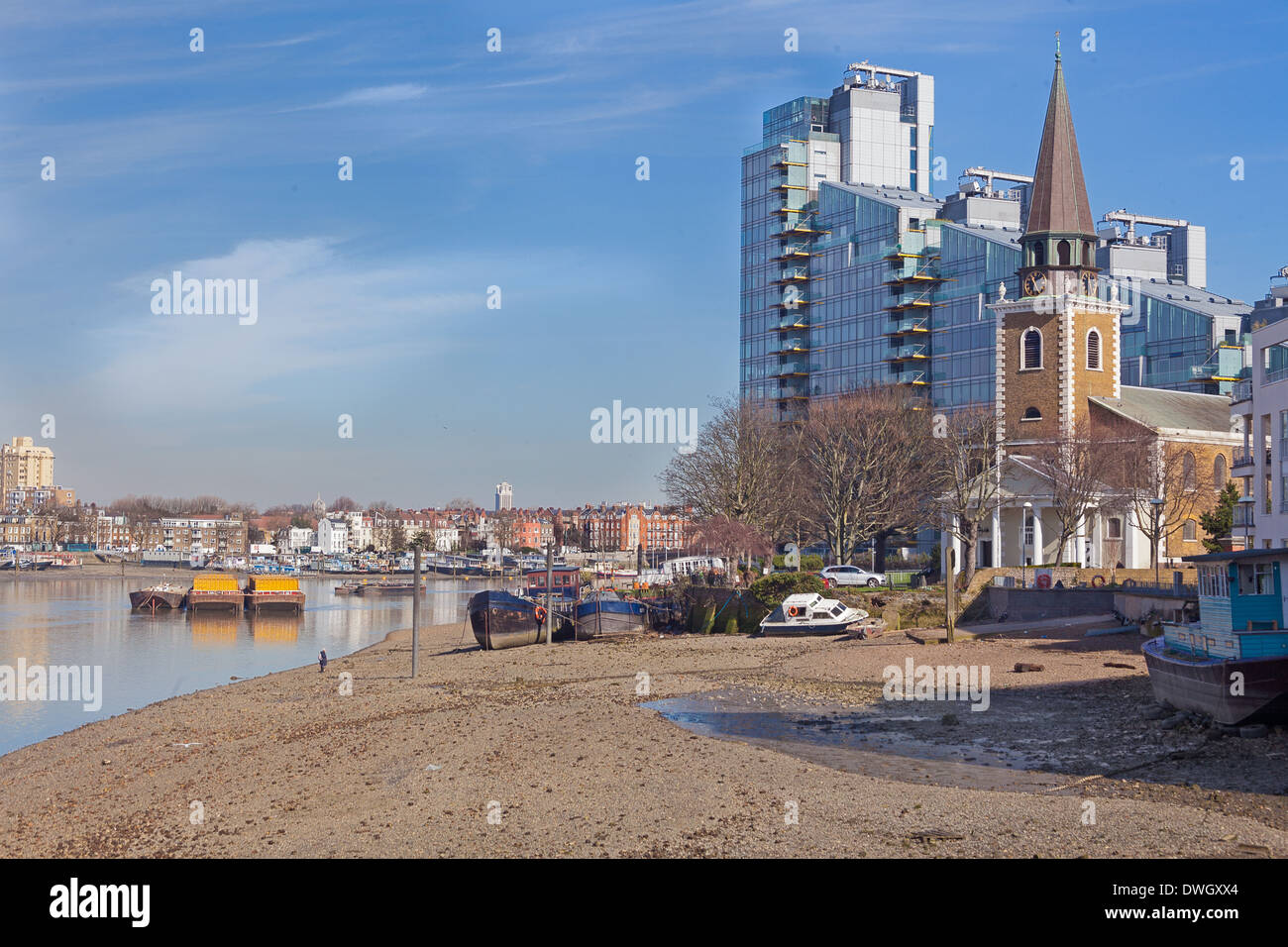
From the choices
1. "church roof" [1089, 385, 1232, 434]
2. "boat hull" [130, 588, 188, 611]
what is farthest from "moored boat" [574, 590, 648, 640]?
"boat hull" [130, 588, 188, 611]

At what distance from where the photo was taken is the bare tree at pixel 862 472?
74688mm

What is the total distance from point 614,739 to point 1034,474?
47674 mm

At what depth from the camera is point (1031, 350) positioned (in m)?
75.3

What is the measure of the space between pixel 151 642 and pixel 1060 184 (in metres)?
61.9

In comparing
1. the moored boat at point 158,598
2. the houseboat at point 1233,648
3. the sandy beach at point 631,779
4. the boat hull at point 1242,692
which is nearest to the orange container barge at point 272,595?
the moored boat at point 158,598

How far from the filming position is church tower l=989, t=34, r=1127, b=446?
73.8 metres

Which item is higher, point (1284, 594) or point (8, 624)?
point (1284, 594)

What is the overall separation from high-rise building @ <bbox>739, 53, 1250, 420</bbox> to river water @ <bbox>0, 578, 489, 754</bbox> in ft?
134

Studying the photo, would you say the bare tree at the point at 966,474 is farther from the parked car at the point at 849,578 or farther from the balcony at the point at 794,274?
the balcony at the point at 794,274

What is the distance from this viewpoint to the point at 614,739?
26484 millimetres

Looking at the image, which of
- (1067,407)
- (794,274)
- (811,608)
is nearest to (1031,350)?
(1067,407)

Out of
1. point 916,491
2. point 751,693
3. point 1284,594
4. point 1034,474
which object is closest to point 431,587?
point 916,491

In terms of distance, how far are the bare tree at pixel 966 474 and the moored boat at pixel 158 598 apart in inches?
2570
